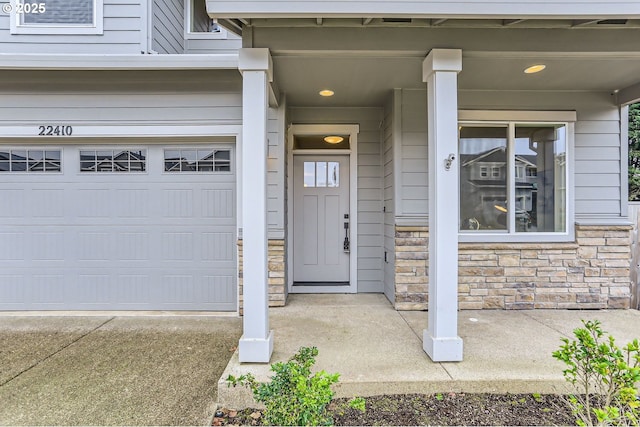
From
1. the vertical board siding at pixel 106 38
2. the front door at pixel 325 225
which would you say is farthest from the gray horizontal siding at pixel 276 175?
the vertical board siding at pixel 106 38

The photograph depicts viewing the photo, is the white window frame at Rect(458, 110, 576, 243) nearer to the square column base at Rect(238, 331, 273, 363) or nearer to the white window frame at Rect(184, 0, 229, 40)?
the square column base at Rect(238, 331, 273, 363)

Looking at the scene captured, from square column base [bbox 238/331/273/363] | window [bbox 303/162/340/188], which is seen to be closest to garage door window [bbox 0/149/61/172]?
window [bbox 303/162/340/188]

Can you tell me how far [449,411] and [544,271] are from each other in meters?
2.66

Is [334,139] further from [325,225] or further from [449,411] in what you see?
[449,411]

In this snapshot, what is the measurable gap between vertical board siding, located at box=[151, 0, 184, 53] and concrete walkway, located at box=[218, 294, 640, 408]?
11.9 feet

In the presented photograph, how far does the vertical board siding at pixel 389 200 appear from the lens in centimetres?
416

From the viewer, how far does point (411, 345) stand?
3.00 metres

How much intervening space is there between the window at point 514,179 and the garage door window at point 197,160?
2842mm

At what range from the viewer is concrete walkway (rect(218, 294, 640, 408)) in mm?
2406

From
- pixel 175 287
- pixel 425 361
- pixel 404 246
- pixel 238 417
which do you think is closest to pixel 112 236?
pixel 175 287

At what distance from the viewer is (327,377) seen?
1.72 metres

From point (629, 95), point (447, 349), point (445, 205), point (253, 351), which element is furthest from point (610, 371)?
point (629, 95)

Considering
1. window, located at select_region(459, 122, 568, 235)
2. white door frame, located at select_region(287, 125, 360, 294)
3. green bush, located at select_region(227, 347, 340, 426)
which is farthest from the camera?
white door frame, located at select_region(287, 125, 360, 294)

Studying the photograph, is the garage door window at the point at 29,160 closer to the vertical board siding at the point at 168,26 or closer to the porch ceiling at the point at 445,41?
the vertical board siding at the point at 168,26
